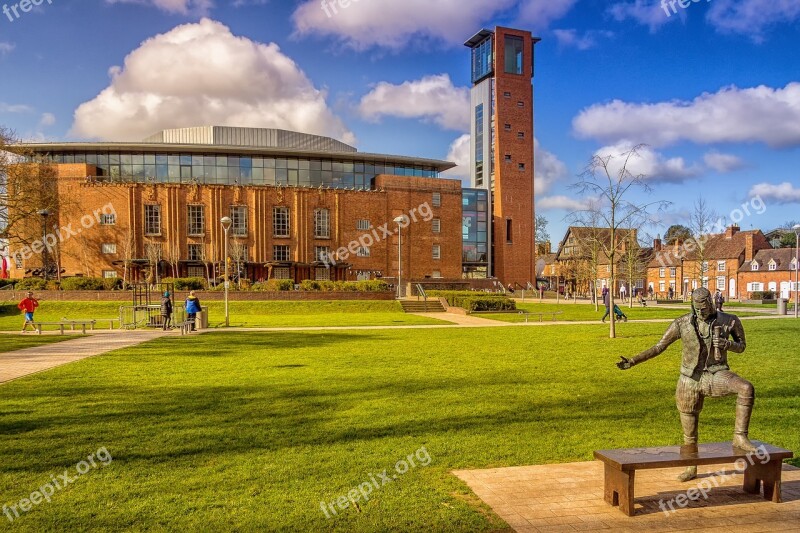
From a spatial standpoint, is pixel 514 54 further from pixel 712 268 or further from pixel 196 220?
pixel 196 220

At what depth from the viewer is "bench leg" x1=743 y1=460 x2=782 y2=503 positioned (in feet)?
→ 17.9

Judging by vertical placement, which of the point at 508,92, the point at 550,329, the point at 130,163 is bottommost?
the point at 550,329

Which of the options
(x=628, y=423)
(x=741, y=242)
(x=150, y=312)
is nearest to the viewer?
(x=628, y=423)

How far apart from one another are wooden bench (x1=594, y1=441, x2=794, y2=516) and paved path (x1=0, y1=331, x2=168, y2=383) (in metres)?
12.3

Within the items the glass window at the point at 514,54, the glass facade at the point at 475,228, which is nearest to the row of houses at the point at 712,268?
the glass facade at the point at 475,228

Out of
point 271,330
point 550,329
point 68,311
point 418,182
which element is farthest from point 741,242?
point 68,311

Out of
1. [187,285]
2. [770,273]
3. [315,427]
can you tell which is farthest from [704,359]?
[770,273]

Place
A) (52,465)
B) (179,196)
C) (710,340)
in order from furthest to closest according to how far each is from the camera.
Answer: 1. (179,196)
2. (52,465)
3. (710,340)

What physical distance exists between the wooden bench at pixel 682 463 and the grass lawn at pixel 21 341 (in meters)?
18.5

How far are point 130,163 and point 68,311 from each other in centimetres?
3045

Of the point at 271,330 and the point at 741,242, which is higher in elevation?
the point at 741,242

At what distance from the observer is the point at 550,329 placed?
81.2 ft

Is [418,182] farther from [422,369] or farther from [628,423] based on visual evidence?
[628,423]

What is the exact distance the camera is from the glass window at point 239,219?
60125mm
